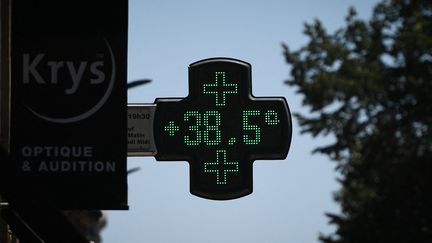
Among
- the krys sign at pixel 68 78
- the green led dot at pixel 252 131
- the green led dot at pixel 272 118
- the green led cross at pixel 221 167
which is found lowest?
the green led cross at pixel 221 167

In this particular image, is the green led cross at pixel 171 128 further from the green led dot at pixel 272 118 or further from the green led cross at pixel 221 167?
the green led dot at pixel 272 118

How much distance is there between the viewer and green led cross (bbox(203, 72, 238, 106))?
34.3 ft

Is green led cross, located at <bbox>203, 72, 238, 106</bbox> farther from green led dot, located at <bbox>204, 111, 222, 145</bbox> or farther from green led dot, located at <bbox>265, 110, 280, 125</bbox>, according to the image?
green led dot, located at <bbox>265, 110, 280, 125</bbox>

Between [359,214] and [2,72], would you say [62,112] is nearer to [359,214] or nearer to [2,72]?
[2,72]

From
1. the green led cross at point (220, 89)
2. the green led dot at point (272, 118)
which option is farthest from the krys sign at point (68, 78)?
the green led dot at point (272, 118)

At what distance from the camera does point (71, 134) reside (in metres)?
7.94

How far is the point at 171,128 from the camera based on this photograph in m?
10.7

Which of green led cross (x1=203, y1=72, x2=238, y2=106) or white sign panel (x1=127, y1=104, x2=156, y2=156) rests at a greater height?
green led cross (x1=203, y1=72, x2=238, y2=106)

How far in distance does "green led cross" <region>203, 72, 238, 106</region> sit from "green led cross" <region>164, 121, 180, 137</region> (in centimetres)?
48

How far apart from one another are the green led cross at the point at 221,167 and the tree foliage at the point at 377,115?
96.8ft

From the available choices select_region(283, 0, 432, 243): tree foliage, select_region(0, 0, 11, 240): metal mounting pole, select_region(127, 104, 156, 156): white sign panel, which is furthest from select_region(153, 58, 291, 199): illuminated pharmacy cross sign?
select_region(283, 0, 432, 243): tree foliage

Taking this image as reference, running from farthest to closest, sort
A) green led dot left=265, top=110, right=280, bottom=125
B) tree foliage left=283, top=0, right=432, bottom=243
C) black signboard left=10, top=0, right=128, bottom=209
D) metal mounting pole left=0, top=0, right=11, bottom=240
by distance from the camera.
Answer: tree foliage left=283, top=0, right=432, bottom=243 < metal mounting pole left=0, top=0, right=11, bottom=240 < green led dot left=265, top=110, right=280, bottom=125 < black signboard left=10, top=0, right=128, bottom=209

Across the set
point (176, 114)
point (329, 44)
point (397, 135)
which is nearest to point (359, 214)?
point (397, 135)

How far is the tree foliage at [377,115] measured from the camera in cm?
4062
